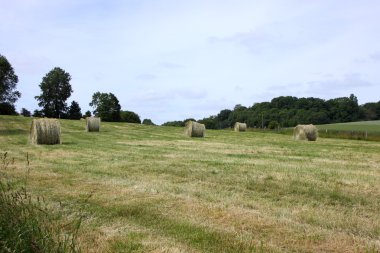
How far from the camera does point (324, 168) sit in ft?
42.0

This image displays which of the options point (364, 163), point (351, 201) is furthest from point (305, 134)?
point (351, 201)

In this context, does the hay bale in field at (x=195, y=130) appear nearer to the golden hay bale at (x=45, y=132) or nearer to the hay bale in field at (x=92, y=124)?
the hay bale in field at (x=92, y=124)

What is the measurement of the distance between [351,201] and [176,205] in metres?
3.24

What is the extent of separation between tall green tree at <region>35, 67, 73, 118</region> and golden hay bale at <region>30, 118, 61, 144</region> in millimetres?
68614

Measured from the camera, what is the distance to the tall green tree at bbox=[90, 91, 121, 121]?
9369cm

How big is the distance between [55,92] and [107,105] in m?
10.7

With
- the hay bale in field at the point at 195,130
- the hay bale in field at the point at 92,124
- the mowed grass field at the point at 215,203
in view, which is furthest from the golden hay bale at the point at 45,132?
the hay bale in field at the point at 92,124

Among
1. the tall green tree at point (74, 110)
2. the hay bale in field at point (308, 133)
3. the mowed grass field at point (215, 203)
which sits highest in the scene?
the tall green tree at point (74, 110)

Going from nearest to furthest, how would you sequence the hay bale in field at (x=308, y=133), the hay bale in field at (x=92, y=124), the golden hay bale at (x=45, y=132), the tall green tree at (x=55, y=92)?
1. the golden hay bale at (x=45, y=132)
2. the hay bale in field at (x=308, y=133)
3. the hay bale in field at (x=92, y=124)
4. the tall green tree at (x=55, y=92)

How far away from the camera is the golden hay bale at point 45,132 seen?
2158cm

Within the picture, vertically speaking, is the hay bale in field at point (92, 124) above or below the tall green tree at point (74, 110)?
below

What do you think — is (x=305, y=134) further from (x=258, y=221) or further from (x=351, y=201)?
(x=258, y=221)

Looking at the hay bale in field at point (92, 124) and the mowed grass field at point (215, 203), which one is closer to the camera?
the mowed grass field at point (215, 203)

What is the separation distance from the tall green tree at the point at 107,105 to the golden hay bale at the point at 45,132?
70060mm
